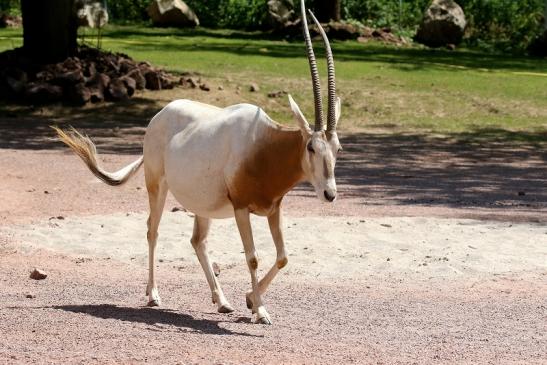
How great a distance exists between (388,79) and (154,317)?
18.2 m

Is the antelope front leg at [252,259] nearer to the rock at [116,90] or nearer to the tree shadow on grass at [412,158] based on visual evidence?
the tree shadow on grass at [412,158]

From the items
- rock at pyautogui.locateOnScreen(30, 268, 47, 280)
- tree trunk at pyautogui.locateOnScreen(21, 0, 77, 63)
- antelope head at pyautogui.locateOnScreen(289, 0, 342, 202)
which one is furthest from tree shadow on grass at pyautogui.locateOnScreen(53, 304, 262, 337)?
tree trunk at pyautogui.locateOnScreen(21, 0, 77, 63)

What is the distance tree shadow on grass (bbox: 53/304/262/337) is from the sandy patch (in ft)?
7.15

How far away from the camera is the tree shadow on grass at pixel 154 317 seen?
8.70 metres

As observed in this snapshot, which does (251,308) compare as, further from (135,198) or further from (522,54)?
(522,54)

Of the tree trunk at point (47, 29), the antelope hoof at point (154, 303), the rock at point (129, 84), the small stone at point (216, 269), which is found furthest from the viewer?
the tree trunk at point (47, 29)

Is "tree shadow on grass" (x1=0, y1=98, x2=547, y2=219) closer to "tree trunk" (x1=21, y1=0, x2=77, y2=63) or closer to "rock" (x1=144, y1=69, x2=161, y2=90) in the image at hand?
"rock" (x1=144, y1=69, x2=161, y2=90)

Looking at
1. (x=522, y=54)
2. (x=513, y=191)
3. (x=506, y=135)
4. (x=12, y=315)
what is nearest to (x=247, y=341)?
(x=12, y=315)

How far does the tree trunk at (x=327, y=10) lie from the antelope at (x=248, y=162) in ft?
87.1

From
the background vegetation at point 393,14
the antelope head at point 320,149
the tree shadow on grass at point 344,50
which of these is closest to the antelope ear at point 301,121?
the antelope head at point 320,149

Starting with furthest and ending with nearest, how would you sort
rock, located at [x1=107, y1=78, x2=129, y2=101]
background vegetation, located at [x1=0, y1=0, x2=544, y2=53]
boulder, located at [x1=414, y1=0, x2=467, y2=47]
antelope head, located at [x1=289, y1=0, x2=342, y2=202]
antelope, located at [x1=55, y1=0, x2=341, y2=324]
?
background vegetation, located at [x1=0, y1=0, x2=544, y2=53] → boulder, located at [x1=414, y1=0, x2=467, y2=47] → rock, located at [x1=107, y1=78, x2=129, y2=101] → antelope, located at [x1=55, y1=0, x2=341, y2=324] → antelope head, located at [x1=289, y1=0, x2=342, y2=202]

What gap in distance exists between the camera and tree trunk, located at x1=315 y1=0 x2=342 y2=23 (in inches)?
1417

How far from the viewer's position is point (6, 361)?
7250 mm

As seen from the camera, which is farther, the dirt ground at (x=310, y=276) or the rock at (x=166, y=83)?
the rock at (x=166, y=83)
